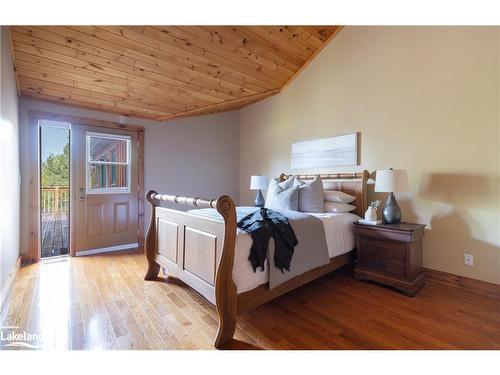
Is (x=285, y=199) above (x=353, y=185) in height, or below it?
below

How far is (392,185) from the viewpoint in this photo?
254cm

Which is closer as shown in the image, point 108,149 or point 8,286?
point 8,286

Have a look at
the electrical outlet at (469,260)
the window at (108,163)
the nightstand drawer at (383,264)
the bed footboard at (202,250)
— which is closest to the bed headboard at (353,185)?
the nightstand drawer at (383,264)

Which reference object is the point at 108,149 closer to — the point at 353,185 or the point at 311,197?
the point at 311,197

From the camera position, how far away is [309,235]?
2312mm

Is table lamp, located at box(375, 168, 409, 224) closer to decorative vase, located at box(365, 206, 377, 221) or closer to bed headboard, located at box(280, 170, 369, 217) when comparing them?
decorative vase, located at box(365, 206, 377, 221)

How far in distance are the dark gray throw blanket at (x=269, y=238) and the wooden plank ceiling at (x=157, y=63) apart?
203 centimetres

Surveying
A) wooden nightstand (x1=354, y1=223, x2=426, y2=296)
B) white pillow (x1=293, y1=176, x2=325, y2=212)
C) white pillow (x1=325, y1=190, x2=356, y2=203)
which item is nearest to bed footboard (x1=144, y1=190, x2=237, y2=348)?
white pillow (x1=293, y1=176, x2=325, y2=212)

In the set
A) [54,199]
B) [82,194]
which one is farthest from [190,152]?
[54,199]

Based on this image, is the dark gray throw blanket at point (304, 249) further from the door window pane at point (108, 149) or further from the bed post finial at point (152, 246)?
the door window pane at point (108, 149)

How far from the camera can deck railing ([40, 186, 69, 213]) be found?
4758 mm

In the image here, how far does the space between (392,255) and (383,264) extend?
5.6 inches
